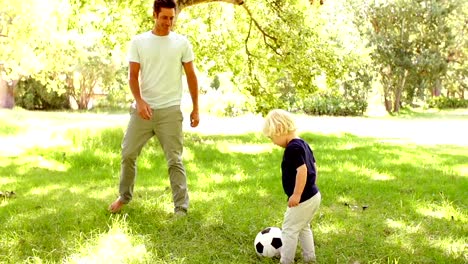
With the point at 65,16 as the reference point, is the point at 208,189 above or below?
below

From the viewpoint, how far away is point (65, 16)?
14289 mm

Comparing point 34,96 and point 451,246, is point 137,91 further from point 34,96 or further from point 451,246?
Result: point 34,96

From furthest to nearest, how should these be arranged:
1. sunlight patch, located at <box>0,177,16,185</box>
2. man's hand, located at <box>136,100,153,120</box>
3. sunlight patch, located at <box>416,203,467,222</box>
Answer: sunlight patch, located at <box>0,177,16,185</box> → sunlight patch, located at <box>416,203,467,222</box> → man's hand, located at <box>136,100,153,120</box>

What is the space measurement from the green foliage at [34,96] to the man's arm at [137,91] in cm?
3541

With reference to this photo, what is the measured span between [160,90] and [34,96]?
3673 cm

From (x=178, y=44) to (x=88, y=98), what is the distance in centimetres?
3898

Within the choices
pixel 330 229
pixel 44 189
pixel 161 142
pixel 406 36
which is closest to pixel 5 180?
pixel 44 189

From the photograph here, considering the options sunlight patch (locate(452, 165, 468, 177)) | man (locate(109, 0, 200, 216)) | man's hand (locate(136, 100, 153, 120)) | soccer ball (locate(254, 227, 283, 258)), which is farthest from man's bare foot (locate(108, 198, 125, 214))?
sunlight patch (locate(452, 165, 468, 177))

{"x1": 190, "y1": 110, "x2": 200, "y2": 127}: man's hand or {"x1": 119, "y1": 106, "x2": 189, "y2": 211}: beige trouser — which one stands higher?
{"x1": 190, "y1": 110, "x2": 200, "y2": 127}: man's hand

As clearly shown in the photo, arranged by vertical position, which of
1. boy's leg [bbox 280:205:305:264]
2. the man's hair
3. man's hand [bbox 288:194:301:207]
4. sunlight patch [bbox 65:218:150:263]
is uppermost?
the man's hair

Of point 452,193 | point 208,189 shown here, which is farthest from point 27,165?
point 452,193

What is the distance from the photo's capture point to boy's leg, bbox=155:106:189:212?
17.7ft

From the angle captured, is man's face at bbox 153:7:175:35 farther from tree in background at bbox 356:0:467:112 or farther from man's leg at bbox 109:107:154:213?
tree in background at bbox 356:0:467:112

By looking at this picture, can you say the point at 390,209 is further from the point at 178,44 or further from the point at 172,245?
the point at 178,44
